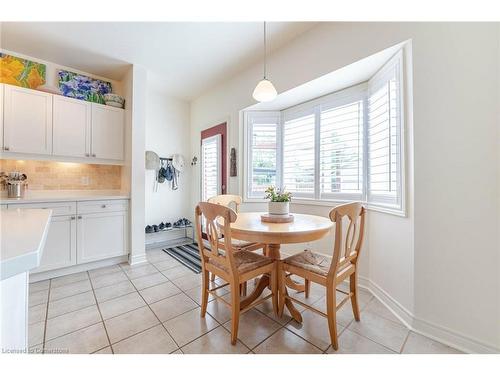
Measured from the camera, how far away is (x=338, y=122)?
95.7 inches

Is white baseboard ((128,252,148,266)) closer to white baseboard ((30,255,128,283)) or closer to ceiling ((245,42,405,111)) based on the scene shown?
white baseboard ((30,255,128,283))

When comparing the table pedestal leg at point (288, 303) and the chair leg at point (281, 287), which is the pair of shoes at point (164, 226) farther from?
the chair leg at point (281, 287)

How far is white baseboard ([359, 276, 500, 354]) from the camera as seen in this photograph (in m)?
1.32

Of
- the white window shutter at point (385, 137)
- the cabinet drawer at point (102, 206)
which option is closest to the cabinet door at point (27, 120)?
the cabinet drawer at point (102, 206)

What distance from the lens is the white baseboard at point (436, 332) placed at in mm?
1318

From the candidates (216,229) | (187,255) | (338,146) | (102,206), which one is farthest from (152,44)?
(187,255)

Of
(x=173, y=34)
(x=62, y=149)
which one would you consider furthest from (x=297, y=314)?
(x=62, y=149)

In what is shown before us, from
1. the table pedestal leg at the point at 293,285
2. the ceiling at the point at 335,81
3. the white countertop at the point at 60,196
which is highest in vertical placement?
the ceiling at the point at 335,81

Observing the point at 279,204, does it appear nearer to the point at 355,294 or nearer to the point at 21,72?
the point at 355,294

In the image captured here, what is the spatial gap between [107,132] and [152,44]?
1.30 m

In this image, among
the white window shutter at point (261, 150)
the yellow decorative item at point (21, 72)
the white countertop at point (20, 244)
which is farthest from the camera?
the white window shutter at point (261, 150)

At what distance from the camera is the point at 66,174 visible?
9.45 feet

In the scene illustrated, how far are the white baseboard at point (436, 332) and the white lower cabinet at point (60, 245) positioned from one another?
3.31 m

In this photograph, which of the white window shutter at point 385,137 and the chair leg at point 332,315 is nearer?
the chair leg at point 332,315
